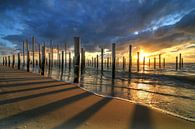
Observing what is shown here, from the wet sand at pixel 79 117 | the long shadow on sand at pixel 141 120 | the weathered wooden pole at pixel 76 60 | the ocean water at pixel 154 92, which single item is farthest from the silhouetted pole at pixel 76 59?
the long shadow on sand at pixel 141 120

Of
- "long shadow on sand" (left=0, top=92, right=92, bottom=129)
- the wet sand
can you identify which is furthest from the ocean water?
"long shadow on sand" (left=0, top=92, right=92, bottom=129)

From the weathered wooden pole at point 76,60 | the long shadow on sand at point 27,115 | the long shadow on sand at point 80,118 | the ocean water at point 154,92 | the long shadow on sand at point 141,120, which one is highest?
the weathered wooden pole at point 76,60

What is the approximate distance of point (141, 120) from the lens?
14.8ft

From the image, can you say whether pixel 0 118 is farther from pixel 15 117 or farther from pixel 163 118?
pixel 163 118

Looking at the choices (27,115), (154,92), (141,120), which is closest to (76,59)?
(154,92)

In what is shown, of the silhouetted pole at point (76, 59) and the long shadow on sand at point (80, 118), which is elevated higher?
the silhouetted pole at point (76, 59)

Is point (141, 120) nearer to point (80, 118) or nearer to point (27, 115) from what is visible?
point (80, 118)

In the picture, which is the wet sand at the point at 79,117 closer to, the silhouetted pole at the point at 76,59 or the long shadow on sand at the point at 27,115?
the long shadow on sand at the point at 27,115

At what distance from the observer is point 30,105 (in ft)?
18.2

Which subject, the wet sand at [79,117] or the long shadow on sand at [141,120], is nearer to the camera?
the wet sand at [79,117]

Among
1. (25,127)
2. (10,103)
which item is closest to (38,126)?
(25,127)

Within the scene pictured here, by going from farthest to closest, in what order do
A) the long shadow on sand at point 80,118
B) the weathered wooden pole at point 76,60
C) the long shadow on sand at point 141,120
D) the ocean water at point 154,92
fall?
the weathered wooden pole at point 76,60 < the ocean water at point 154,92 < the long shadow on sand at point 141,120 < the long shadow on sand at point 80,118

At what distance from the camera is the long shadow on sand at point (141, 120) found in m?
4.04

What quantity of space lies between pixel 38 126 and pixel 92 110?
6.02 feet
